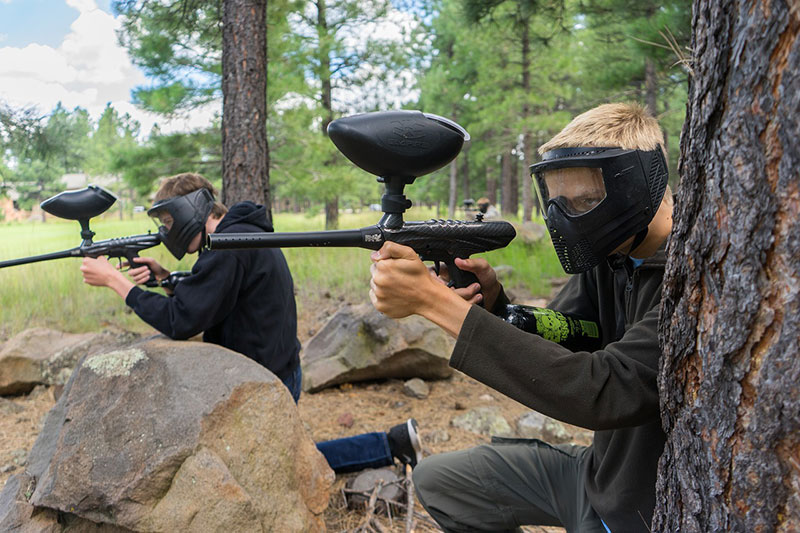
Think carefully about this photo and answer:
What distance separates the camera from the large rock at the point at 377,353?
4738 mm

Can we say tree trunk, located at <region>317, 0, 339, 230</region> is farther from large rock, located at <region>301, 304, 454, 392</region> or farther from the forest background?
large rock, located at <region>301, 304, 454, 392</region>

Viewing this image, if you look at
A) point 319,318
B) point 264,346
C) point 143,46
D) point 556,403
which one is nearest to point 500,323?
point 556,403

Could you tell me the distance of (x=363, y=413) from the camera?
14.2 feet

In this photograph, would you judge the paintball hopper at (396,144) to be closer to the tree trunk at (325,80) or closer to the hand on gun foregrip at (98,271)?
the hand on gun foregrip at (98,271)

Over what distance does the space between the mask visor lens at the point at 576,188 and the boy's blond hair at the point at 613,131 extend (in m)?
0.08

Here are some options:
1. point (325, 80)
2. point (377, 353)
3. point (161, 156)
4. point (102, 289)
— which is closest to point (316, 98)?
point (325, 80)

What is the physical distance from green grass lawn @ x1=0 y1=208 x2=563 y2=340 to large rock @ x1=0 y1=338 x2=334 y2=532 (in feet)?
11.7

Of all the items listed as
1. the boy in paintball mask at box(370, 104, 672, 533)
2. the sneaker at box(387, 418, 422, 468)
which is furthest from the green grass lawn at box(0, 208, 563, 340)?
the boy in paintball mask at box(370, 104, 672, 533)

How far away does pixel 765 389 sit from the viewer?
40.2 inches

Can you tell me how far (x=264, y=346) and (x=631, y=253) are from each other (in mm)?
2293

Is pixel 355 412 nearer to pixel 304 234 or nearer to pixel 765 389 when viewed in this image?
pixel 304 234

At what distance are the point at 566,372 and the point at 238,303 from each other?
7.89ft

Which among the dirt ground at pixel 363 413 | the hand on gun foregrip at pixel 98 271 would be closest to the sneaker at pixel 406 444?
the dirt ground at pixel 363 413

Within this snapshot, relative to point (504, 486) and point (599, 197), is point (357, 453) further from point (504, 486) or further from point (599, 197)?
point (599, 197)
